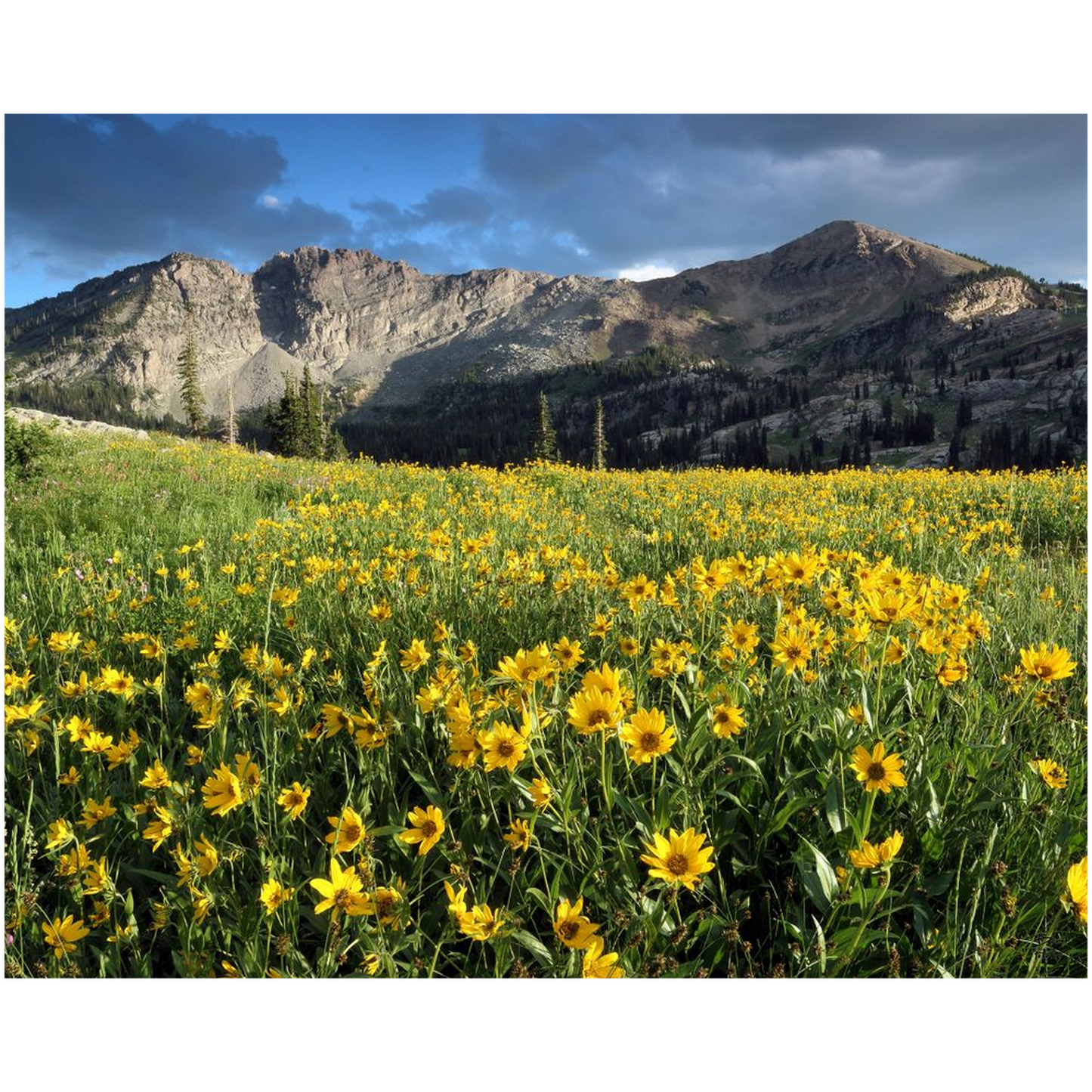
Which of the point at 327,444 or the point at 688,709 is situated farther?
the point at 327,444

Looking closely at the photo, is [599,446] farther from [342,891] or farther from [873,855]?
[342,891]

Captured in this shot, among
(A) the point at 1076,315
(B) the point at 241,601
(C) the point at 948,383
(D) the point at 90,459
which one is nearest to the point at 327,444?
(D) the point at 90,459

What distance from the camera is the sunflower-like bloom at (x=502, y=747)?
5.67 ft

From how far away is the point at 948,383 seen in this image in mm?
156625

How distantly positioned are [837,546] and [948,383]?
7353 inches

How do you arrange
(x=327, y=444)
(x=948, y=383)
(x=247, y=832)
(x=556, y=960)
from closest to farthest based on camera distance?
(x=556, y=960), (x=247, y=832), (x=327, y=444), (x=948, y=383)

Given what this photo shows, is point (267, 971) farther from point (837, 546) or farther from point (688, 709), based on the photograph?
point (837, 546)

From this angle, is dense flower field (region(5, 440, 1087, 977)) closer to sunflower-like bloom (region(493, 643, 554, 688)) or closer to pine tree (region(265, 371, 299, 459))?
sunflower-like bloom (region(493, 643, 554, 688))

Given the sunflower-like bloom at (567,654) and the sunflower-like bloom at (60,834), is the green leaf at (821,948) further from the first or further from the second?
the sunflower-like bloom at (60,834)

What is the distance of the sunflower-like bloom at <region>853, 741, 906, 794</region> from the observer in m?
1.74

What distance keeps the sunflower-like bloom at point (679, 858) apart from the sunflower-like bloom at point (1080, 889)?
2.95 feet

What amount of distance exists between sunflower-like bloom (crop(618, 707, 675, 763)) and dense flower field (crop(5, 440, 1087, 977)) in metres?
0.01

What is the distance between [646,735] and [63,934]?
1700 millimetres

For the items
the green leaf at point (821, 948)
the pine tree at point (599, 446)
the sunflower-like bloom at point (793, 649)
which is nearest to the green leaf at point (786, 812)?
the green leaf at point (821, 948)
